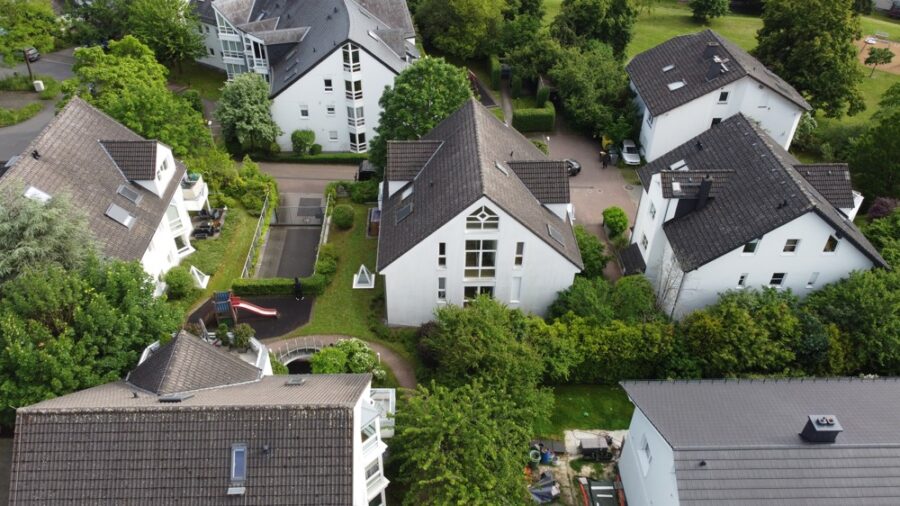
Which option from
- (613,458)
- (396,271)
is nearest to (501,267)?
(396,271)

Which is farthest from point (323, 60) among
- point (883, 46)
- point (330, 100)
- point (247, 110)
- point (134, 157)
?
point (883, 46)

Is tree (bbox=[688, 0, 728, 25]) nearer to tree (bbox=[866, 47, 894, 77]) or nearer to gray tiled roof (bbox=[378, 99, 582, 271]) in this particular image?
tree (bbox=[866, 47, 894, 77])

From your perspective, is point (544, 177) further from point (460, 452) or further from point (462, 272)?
point (460, 452)

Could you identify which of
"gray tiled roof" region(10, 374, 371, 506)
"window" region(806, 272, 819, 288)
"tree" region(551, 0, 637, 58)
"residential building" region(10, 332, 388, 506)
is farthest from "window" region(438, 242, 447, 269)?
"tree" region(551, 0, 637, 58)

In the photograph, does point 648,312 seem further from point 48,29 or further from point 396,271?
point 48,29

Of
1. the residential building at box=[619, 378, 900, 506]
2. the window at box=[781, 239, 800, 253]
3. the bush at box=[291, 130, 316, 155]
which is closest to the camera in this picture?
the residential building at box=[619, 378, 900, 506]
